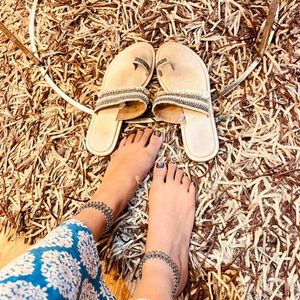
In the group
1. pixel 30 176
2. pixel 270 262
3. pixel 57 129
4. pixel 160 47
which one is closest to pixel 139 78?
pixel 160 47

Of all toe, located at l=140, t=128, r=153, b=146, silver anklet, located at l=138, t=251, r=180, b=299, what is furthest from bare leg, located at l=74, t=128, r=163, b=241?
silver anklet, located at l=138, t=251, r=180, b=299

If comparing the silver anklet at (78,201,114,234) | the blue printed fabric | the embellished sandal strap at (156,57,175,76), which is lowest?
the blue printed fabric

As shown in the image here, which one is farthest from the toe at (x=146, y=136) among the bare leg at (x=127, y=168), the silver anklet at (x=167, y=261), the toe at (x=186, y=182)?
the silver anklet at (x=167, y=261)

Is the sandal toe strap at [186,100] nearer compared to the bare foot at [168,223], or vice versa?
the bare foot at [168,223]

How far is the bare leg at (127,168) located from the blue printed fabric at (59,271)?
0.58 ft

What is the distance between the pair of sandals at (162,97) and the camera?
3.30 ft

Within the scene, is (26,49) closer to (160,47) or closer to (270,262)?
(160,47)

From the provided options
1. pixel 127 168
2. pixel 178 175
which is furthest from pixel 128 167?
pixel 178 175

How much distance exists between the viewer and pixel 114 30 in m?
1.12

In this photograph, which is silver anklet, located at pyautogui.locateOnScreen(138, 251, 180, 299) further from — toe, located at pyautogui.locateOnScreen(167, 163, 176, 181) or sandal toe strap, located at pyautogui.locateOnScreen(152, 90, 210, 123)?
sandal toe strap, located at pyautogui.locateOnScreen(152, 90, 210, 123)

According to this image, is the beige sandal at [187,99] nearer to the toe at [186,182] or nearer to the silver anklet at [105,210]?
the toe at [186,182]

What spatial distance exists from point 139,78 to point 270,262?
1.51ft

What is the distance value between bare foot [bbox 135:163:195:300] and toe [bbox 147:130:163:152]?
4cm

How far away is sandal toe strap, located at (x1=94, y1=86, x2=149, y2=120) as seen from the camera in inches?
40.3
